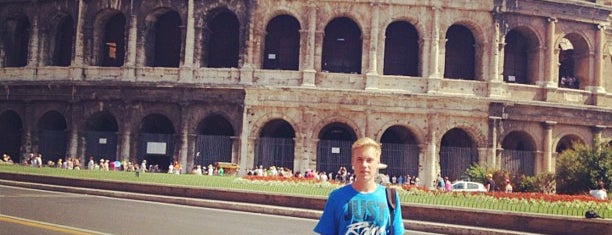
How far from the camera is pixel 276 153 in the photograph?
26.6 meters

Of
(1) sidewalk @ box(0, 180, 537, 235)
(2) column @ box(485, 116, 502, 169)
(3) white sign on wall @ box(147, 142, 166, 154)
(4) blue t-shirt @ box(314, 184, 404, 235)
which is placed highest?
(2) column @ box(485, 116, 502, 169)

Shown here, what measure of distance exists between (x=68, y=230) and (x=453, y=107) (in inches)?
769

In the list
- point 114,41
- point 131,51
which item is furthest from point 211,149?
point 114,41

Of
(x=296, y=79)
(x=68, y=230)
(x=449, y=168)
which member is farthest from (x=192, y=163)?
(x=68, y=230)

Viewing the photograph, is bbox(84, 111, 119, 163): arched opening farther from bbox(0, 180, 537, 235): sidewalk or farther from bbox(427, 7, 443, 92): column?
bbox(427, 7, 443, 92): column

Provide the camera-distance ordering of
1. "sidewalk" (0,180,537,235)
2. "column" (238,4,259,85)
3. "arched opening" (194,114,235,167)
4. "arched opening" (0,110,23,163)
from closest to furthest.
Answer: "sidewalk" (0,180,537,235)
"column" (238,4,259,85)
"arched opening" (194,114,235,167)
"arched opening" (0,110,23,163)

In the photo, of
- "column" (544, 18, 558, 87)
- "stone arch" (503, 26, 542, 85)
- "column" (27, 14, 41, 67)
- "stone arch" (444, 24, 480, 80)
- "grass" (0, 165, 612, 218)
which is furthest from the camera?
"column" (27, 14, 41, 67)

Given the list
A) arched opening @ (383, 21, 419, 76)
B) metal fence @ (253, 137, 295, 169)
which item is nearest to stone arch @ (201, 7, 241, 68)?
metal fence @ (253, 137, 295, 169)

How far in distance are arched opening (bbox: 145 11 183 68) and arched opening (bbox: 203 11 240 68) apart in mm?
1622

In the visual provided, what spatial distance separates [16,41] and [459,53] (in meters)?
21.5

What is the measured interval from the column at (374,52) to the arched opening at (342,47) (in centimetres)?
139

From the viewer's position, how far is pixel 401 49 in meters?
28.2

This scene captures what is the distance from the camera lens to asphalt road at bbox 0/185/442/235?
33.5 ft

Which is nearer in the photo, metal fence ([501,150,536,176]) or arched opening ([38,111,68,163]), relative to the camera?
metal fence ([501,150,536,176])
